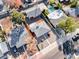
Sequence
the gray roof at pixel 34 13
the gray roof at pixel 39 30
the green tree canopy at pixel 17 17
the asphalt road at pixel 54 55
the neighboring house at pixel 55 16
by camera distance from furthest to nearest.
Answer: the gray roof at pixel 34 13 → the neighboring house at pixel 55 16 → the green tree canopy at pixel 17 17 → the gray roof at pixel 39 30 → the asphalt road at pixel 54 55

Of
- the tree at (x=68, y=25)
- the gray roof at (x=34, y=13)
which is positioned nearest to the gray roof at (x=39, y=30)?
the gray roof at (x=34, y=13)

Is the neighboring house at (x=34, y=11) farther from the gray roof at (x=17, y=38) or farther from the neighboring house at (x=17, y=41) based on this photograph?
the neighboring house at (x=17, y=41)

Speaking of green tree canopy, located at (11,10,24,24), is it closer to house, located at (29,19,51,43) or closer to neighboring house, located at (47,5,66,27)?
house, located at (29,19,51,43)

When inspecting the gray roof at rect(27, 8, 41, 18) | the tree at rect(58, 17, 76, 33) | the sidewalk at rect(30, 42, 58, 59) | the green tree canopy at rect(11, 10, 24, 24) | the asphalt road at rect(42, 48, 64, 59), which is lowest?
the asphalt road at rect(42, 48, 64, 59)

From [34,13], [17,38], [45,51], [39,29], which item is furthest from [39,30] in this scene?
[17,38]

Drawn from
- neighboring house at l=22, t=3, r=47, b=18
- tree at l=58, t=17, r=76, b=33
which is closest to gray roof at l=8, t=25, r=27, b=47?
neighboring house at l=22, t=3, r=47, b=18

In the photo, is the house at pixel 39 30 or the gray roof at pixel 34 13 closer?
the house at pixel 39 30

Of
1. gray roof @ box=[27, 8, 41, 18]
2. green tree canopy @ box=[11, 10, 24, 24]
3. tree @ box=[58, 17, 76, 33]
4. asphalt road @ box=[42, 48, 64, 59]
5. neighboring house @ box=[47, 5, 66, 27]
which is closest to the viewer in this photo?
asphalt road @ box=[42, 48, 64, 59]

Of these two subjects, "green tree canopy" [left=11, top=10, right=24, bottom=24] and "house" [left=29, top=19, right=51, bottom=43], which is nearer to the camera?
"house" [left=29, top=19, right=51, bottom=43]

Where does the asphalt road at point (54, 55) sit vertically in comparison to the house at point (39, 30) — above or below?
below
